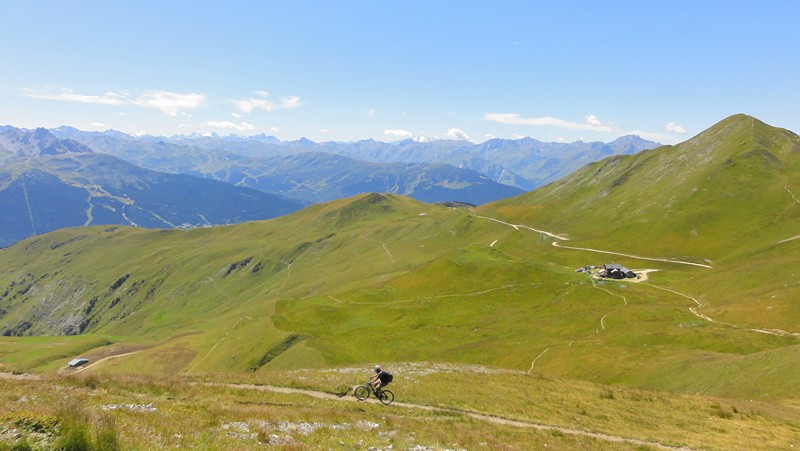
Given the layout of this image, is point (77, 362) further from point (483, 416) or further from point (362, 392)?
point (483, 416)

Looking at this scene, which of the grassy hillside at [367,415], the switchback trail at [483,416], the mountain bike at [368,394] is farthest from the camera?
the mountain bike at [368,394]

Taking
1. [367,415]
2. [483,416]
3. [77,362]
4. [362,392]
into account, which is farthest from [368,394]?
[77,362]

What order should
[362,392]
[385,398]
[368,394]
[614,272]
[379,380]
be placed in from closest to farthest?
1. [379,380]
2. [385,398]
3. [362,392]
4. [368,394]
5. [614,272]

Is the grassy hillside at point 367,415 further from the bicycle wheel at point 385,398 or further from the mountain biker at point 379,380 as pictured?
the mountain biker at point 379,380

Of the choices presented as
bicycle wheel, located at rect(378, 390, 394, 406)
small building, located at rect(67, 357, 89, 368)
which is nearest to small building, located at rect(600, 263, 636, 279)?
bicycle wheel, located at rect(378, 390, 394, 406)

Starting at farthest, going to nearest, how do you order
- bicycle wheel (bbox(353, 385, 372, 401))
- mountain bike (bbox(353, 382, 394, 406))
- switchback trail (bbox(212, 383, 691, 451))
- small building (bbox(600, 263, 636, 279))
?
small building (bbox(600, 263, 636, 279)), bicycle wheel (bbox(353, 385, 372, 401)), mountain bike (bbox(353, 382, 394, 406)), switchback trail (bbox(212, 383, 691, 451))

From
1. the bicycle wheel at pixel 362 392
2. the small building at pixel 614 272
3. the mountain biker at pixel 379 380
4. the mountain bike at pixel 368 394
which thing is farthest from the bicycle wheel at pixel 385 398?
the small building at pixel 614 272

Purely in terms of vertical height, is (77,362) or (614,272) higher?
(614,272)

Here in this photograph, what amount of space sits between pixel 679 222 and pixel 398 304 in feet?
444

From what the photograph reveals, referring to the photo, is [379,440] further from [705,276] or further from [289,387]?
[705,276]

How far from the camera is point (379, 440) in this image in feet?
79.2

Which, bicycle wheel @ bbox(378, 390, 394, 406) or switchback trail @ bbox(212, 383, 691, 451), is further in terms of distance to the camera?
bicycle wheel @ bbox(378, 390, 394, 406)

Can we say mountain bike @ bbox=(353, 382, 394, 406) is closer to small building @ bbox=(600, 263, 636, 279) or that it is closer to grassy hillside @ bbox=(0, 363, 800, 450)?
grassy hillside @ bbox=(0, 363, 800, 450)

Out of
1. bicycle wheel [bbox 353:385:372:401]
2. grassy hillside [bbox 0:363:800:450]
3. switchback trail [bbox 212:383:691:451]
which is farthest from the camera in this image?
bicycle wheel [bbox 353:385:372:401]
